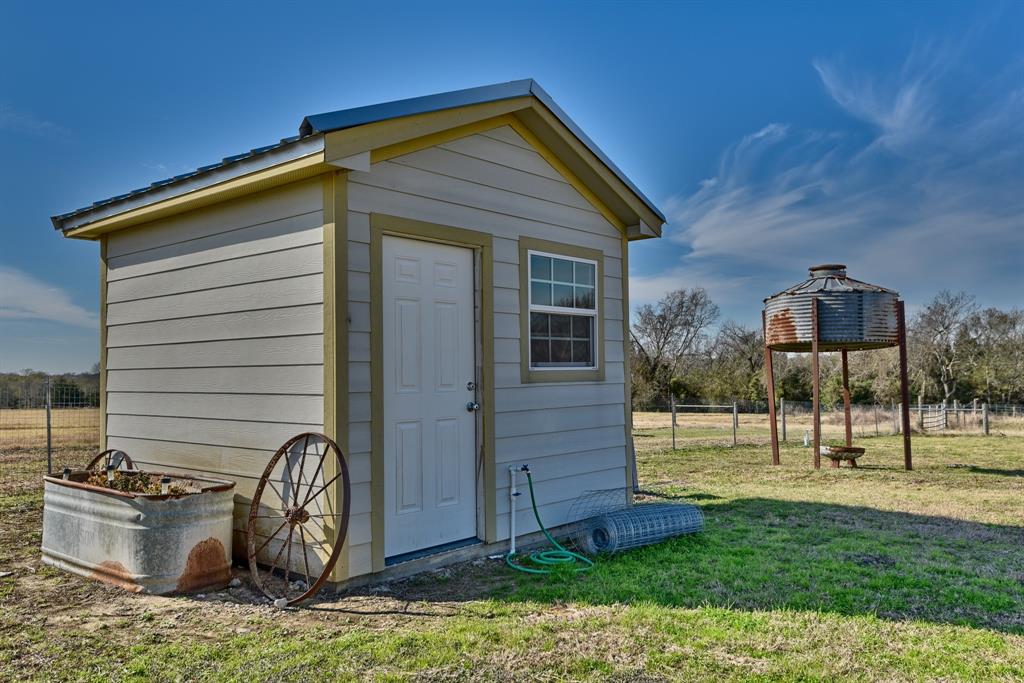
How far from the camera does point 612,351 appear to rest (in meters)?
6.32

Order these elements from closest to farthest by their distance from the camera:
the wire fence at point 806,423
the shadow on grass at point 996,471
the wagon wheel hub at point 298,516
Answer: the wagon wheel hub at point 298,516 → the shadow on grass at point 996,471 → the wire fence at point 806,423

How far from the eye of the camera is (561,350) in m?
5.82

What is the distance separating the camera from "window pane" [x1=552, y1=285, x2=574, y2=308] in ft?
18.9

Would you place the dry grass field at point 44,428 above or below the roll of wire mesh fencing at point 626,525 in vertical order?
above

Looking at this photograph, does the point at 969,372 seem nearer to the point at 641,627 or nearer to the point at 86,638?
the point at 641,627

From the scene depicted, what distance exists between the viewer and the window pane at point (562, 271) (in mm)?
5797

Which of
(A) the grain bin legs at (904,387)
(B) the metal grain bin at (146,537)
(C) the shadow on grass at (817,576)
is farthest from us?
(A) the grain bin legs at (904,387)

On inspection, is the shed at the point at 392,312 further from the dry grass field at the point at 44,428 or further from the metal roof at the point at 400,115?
the dry grass field at the point at 44,428

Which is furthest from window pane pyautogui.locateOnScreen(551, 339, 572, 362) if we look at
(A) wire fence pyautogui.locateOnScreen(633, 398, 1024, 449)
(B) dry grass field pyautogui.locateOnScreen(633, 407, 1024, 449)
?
(B) dry grass field pyautogui.locateOnScreen(633, 407, 1024, 449)

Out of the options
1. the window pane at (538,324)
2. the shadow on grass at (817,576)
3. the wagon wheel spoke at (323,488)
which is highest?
the window pane at (538,324)

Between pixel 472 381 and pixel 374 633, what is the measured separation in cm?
207

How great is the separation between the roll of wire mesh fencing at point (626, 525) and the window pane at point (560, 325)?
1421mm

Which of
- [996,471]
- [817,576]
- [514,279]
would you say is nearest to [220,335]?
[514,279]

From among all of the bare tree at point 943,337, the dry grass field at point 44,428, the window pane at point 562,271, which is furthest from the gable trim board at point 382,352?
the bare tree at point 943,337
